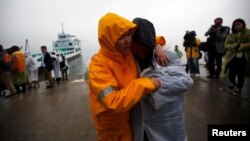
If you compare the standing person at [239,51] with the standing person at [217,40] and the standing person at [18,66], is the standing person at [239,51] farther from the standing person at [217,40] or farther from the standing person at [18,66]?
the standing person at [18,66]

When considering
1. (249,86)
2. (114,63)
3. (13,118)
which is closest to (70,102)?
(13,118)

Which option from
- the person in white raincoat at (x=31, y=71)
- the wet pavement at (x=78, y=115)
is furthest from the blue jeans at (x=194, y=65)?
the person in white raincoat at (x=31, y=71)

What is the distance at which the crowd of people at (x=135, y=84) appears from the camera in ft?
4.61

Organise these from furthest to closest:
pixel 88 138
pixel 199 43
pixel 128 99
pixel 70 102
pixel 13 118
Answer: pixel 199 43 → pixel 70 102 → pixel 13 118 → pixel 88 138 → pixel 128 99

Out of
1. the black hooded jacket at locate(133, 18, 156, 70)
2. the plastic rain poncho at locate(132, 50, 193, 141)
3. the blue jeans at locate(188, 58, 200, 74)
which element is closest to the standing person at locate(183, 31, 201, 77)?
the blue jeans at locate(188, 58, 200, 74)

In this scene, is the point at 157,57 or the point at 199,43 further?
the point at 199,43

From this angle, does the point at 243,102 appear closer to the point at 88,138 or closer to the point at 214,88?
the point at 214,88

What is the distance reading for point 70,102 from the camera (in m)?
6.70

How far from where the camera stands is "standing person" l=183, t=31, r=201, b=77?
880cm

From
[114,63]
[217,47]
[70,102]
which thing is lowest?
[70,102]

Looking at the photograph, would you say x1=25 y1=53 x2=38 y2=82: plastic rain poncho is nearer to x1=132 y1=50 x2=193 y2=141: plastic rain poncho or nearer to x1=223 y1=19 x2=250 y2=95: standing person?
x1=223 y1=19 x2=250 y2=95: standing person

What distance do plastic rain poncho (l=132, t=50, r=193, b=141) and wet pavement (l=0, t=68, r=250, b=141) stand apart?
210cm

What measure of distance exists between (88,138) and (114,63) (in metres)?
2.76

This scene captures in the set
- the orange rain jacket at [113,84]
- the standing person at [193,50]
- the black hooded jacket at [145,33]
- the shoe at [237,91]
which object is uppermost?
the black hooded jacket at [145,33]
